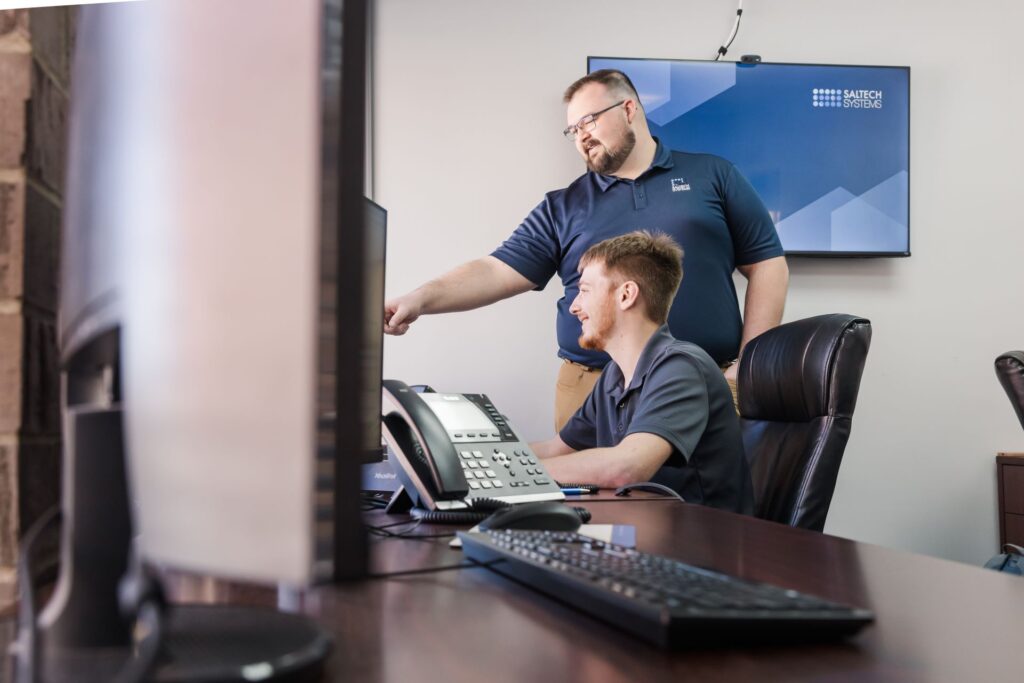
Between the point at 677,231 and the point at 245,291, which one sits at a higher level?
the point at 677,231

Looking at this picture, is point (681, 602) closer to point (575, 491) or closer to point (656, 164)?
point (575, 491)

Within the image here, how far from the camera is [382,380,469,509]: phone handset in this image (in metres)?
1.01

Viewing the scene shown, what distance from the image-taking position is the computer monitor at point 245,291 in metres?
0.27

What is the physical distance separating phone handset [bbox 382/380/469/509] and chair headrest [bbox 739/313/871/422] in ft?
2.63

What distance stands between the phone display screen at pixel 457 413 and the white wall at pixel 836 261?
5.07 ft

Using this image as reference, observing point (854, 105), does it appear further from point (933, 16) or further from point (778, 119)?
point (933, 16)

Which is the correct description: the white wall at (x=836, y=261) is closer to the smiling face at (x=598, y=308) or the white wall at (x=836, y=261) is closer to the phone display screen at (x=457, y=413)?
the smiling face at (x=598, y=308)

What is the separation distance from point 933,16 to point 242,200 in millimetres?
3427

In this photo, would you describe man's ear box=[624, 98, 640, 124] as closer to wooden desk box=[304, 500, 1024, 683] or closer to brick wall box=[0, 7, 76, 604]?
wooden desk box=[304, 500, 1024, 683]

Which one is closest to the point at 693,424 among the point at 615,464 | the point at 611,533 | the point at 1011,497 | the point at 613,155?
the point at 615,464

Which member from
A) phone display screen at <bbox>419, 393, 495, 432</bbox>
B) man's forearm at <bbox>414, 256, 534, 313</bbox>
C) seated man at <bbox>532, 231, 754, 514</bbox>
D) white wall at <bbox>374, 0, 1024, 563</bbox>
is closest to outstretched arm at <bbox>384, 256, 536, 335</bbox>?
man's forearm at <bbox>414, 256, 534, 313</bbox>

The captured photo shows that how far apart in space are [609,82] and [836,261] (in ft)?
3.41

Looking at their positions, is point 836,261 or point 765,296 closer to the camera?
point 765,296

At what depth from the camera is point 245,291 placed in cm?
27
